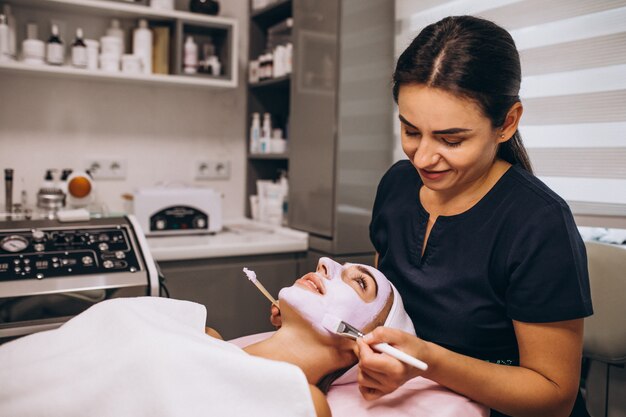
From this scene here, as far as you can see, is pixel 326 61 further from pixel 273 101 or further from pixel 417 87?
pixel 417 87

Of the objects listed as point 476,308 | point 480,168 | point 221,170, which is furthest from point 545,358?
point 221,170

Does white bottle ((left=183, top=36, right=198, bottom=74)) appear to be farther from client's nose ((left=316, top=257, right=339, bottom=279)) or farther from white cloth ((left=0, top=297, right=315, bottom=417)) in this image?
white cloth ((left=0, top=297, right=315, bottom=417))

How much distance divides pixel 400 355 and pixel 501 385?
0.28 meters

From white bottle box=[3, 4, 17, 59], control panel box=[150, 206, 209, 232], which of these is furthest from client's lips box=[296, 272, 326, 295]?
white bottle box=[3, 4, 17, 59]

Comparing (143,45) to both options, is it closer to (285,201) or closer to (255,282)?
(285,201)

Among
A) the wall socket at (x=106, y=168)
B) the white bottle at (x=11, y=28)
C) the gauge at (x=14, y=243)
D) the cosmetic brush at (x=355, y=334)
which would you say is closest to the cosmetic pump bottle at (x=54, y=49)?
the white bottle at (x=11, y=28)

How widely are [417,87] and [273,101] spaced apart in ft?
6.54

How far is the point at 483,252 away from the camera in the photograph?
1173 mm

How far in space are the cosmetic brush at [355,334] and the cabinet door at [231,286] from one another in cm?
119

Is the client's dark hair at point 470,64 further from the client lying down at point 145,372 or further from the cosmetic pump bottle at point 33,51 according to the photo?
the cosmetic pump bottle at point 33,51

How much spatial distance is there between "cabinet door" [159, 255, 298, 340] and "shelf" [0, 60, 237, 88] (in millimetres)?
866

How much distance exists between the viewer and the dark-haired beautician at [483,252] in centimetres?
105

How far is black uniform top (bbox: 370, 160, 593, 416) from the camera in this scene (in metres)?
1.06

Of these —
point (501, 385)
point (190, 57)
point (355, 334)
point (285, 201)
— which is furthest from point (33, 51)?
point (501, 385)
